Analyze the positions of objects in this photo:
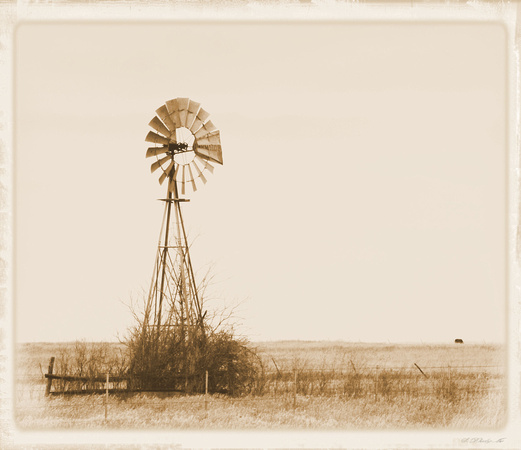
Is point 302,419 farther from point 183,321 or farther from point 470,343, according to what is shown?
point 470,343

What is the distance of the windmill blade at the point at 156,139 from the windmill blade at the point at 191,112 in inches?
30.1

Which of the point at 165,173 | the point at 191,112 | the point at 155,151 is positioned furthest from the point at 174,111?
the point at 165,173

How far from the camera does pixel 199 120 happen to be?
79.4 ft

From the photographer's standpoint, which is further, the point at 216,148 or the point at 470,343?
the point at 470,343

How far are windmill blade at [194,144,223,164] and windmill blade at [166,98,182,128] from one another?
2.99 feet

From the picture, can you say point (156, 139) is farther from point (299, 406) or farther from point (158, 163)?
point (299, 406)

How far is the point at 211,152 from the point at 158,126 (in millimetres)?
1655

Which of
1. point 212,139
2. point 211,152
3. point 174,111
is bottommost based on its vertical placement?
point 211,152

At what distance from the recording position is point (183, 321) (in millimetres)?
23969

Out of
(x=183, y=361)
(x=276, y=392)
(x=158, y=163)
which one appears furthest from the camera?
(x=276, y=392)

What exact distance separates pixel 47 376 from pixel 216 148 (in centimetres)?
772

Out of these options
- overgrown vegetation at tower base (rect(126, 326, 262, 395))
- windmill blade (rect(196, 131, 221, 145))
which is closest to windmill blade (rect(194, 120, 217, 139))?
windmill blade (rect(196, 131, 221, 145))

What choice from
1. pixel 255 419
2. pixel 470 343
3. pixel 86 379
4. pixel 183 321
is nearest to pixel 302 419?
pixel 255 419

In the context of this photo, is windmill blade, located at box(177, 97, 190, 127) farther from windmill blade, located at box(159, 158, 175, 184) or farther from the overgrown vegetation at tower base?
the overgrown vegetation at tower base
